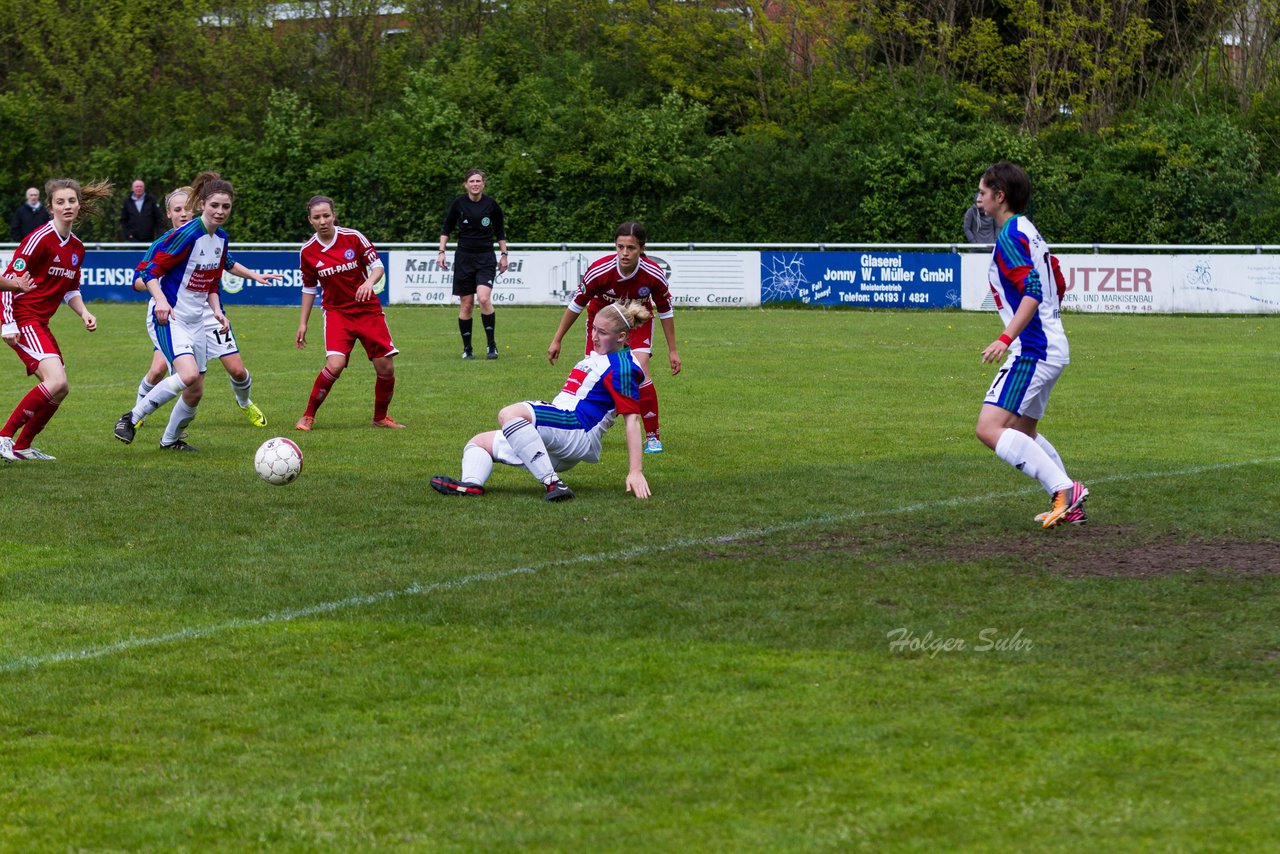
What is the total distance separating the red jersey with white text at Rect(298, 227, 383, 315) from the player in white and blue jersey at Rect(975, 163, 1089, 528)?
5918mm

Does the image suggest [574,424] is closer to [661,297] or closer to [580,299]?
[580,299]

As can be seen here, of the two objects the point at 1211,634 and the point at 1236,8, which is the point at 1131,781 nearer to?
the point at 1211,634

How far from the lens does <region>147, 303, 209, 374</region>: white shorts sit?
11.6 metres

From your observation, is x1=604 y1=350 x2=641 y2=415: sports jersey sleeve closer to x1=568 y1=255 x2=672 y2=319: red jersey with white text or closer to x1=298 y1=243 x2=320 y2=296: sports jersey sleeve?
x1=568 y1=255 x2=672 y2=319: red jersey with white text

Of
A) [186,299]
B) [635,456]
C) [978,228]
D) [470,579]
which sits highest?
[978,228]

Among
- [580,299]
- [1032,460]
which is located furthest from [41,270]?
[1032,460]

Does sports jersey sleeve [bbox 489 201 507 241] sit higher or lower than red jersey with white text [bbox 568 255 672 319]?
higher

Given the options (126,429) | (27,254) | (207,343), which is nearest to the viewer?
(27,254)

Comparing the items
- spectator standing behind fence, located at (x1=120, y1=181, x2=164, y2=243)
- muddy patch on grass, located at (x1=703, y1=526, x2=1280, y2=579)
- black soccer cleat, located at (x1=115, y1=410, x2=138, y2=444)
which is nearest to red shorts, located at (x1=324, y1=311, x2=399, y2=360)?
black soccer cleat, located at (x1=115, y1=410, x2=138, y2=444)

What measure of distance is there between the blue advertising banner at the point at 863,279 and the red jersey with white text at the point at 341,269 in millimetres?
16047

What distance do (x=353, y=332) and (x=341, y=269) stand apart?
509 mm

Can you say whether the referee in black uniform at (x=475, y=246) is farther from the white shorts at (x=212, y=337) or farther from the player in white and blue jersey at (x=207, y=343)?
the white shorts at (x=212, y=337)

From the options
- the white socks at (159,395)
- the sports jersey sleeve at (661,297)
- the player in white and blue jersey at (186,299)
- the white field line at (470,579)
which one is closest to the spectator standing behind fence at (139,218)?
the player in white and blue jersey at (186,299)

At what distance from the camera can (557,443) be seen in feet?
29.4
